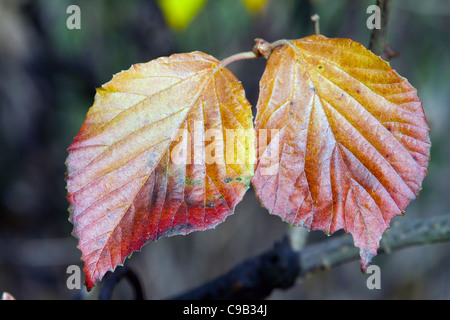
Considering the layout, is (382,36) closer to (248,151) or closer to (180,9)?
(248,151)

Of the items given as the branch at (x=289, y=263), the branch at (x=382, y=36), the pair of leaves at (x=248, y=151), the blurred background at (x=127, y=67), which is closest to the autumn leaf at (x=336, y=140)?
the pair of leaves at (x=248, y=151)

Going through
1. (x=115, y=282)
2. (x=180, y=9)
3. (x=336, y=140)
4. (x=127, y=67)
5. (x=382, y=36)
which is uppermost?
(x=127, y=67)

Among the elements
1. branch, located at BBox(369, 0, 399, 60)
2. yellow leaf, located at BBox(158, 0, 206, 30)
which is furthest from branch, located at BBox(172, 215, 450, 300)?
yellow leaf, located at BBox(158, 0, 206, 30)

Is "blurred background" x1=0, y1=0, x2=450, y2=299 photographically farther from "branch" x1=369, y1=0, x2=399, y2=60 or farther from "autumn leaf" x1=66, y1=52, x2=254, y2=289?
"autumn leaf" x1=66, y1=52, x2=254, y2=289

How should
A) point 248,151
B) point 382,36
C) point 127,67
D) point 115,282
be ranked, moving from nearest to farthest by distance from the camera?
point 248,151
point 382,36
point 115,282
point 127,67

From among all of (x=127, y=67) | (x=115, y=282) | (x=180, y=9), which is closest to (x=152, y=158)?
(x=115, y=282)

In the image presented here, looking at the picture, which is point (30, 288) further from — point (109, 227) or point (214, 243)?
point (109, 227)

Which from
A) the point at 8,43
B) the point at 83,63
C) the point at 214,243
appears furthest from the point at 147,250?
the point at 8,43
